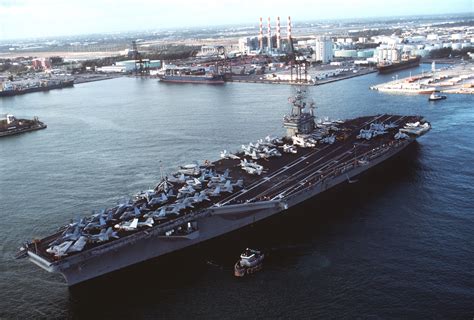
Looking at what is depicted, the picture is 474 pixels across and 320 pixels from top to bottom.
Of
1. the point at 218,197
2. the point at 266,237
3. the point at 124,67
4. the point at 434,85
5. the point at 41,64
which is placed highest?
the point at 41,64

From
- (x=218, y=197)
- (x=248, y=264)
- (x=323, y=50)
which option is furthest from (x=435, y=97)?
(x=323, y=50)

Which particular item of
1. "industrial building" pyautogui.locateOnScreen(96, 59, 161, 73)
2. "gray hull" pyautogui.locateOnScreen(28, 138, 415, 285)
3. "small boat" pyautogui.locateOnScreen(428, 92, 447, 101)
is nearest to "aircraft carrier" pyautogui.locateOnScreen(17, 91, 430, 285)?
"gray hull" pyautogui.locateOnScreen(28, 138, 415, 285)

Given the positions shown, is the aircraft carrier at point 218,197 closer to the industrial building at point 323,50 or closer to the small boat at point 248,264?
the small boat at point 248,264

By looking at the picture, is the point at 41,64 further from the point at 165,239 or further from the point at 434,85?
the point at 165,239

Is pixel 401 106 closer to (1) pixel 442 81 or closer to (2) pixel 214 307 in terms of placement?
(1) pixel 442 81

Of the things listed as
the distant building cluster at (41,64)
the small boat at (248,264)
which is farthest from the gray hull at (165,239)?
the distant building cluster at (41,64)

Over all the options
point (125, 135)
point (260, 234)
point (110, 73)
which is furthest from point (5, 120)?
point (110, 73)

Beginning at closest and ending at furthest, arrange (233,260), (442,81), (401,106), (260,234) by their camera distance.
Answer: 1. (233,260)
2. (260,234)
3. (401,106)
4. (442,81)
